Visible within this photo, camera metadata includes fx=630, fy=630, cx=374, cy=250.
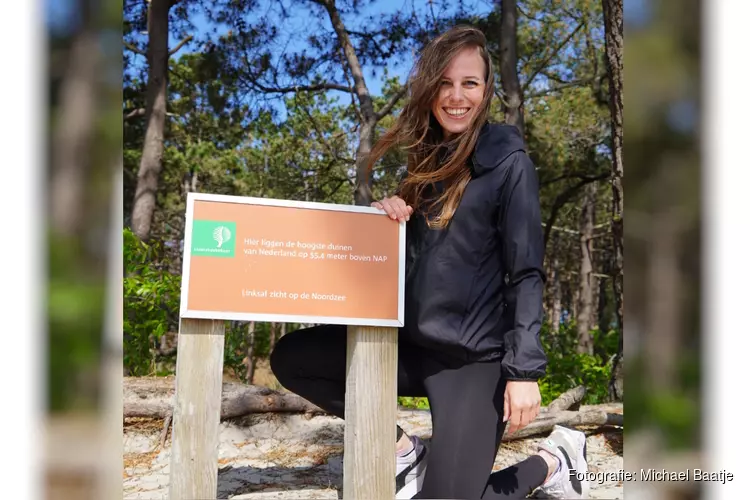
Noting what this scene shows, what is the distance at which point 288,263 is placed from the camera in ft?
6.38

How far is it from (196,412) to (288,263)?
1.69ft

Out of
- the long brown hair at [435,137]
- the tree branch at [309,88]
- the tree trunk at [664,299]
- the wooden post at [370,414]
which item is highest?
the tree branch at [309,88]

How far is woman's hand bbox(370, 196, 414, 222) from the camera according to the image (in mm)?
2043

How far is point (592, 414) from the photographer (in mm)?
4195

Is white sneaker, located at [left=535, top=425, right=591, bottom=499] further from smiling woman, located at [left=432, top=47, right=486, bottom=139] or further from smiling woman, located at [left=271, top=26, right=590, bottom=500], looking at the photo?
smiling woman, located at [left=432, top=47, right=486, bottom=139]

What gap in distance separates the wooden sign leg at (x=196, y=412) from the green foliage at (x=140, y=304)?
2.86 m

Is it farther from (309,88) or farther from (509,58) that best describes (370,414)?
(309,88)

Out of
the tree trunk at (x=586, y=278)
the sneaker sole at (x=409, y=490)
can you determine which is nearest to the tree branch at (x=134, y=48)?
the sneaker sole at (x=409, y=490)

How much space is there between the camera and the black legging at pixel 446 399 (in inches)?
80.4

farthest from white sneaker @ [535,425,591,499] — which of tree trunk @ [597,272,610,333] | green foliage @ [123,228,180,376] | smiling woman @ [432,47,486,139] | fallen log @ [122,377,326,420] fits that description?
tree trunk @ [597,272,610,333]

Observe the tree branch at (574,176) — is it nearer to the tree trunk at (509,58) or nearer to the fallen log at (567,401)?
the tree trunk at (509,58)

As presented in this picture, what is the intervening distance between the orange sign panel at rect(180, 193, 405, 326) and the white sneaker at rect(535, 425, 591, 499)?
94 cm

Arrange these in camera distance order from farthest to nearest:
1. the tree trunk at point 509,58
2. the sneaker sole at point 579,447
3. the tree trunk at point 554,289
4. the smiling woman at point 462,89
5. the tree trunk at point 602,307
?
the tree trunk at point 554,289 → the tree trunk at point 602,307 → the tree trunk at point 509,58 → the sneaker sole at point 579,447 → the smiling woman at point 462,89

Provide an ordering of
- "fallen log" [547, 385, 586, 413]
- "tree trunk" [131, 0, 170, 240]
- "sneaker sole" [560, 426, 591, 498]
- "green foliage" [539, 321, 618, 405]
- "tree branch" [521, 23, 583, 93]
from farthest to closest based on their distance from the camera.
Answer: "tree branch" [521, 23, 583, 93] → "green foliage" [539, 321, 618, 405] → "tree trunk" [131, 0, 170, 240] → "fallen log" [547, 385, 586, 413] → "sneaker sole" [560, 426, 591, 498]
